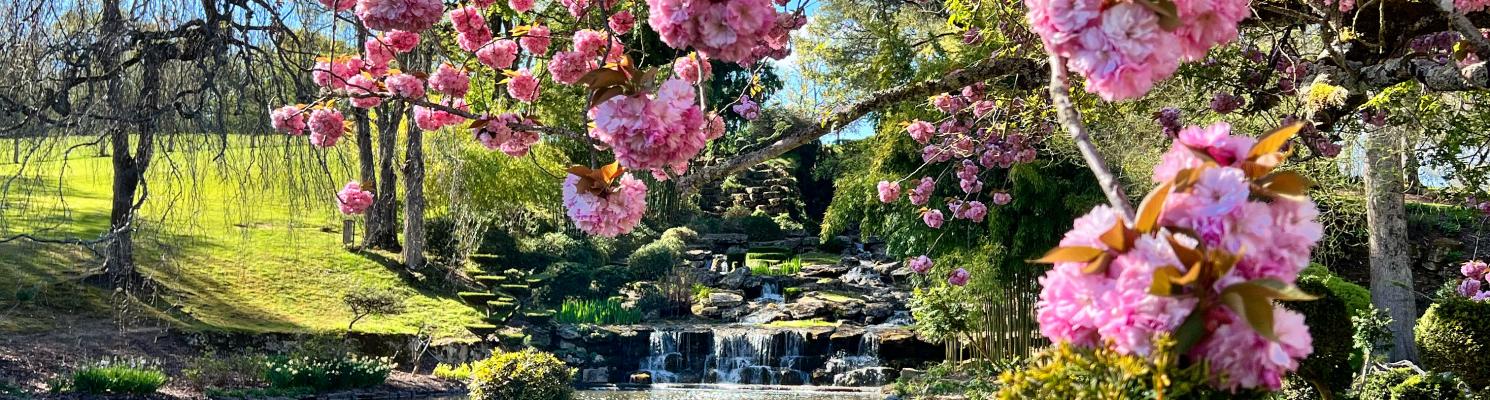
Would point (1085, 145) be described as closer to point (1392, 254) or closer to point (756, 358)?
point (1392, 254)

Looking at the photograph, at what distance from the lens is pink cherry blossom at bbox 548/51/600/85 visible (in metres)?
2.91

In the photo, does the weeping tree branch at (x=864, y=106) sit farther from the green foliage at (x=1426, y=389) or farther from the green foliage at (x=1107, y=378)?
the green foliage at (x=1426, y=389)

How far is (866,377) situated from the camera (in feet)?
43.0

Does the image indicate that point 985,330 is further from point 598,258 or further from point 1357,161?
point 598,258

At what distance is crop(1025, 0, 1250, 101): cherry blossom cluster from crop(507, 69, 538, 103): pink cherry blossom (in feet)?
6.67

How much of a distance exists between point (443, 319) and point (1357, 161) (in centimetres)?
1075

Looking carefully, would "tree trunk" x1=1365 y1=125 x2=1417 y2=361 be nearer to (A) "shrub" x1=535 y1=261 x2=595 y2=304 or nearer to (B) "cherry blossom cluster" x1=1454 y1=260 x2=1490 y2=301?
(B) "cherry blossom cluster" x1=1454 y1=260 x2=1490 y2=301

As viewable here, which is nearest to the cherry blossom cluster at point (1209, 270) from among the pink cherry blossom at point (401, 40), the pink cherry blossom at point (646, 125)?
the pink cherry blossom at point (646, 125)

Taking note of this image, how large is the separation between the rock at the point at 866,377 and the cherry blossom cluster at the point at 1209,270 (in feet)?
39.3

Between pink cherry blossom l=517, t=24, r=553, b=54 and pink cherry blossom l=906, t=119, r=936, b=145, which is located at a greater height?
pink cherry blossom l=517, t=24, r=553, b=54

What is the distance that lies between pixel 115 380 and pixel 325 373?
6.35 feet

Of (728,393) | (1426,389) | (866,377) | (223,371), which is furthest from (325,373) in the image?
(1426,389)

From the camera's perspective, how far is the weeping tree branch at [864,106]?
2.70 metres

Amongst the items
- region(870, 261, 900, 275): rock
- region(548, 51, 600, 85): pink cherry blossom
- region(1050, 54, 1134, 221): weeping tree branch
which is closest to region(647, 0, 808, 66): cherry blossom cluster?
region(1050, 54, 1134, 221): weeping tree branch
